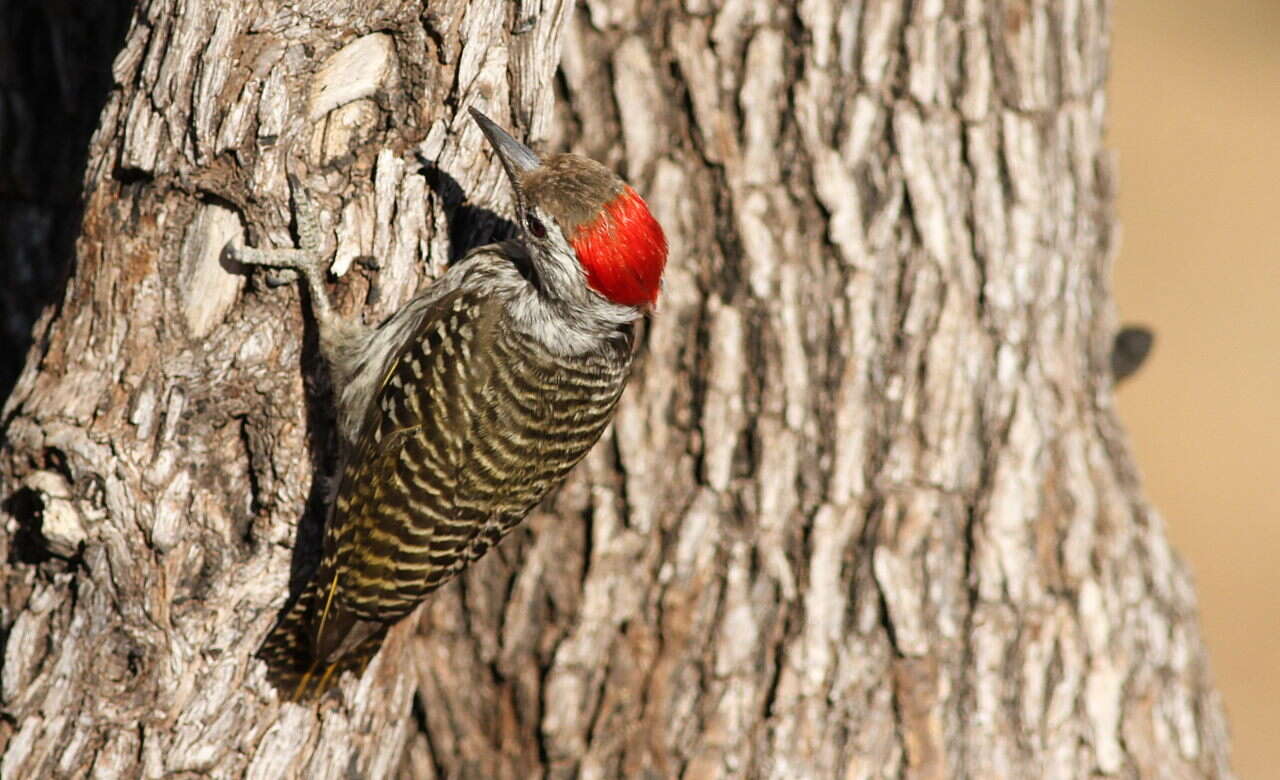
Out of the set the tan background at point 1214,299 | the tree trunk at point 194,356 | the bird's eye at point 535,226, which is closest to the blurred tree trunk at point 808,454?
the bird's eye at point 535,226

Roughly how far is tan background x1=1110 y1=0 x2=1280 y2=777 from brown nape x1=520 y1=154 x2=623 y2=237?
15.5 feet

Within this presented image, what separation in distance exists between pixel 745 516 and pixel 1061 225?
1.35 m

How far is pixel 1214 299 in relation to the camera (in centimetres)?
830

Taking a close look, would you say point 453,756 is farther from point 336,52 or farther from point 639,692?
point 336,52

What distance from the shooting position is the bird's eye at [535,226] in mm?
3293

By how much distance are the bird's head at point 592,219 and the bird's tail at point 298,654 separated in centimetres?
106

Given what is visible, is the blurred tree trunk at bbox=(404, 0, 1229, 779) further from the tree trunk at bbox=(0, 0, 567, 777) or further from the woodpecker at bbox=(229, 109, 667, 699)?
the tree trunk at bbox=(0, 0, 567, 777)

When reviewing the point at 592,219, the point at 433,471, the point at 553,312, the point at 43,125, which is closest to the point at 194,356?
the point at 433,471

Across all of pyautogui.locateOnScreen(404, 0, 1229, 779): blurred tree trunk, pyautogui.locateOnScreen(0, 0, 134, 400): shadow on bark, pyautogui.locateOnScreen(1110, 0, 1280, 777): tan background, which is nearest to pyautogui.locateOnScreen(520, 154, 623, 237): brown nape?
pyautogui.locateOnScreen(404, 0, 1229, 779): blurred tree trunk

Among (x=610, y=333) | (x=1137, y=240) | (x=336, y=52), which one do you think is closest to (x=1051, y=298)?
(x=610, y=333)

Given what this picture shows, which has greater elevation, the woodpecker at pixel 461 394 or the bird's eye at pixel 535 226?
the bird's eye at pixel 535 226

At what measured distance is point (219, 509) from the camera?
324cm

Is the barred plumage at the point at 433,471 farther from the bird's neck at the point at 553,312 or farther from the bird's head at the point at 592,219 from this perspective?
the bird's head at the point at 592,219

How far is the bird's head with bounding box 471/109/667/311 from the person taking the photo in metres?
3.16
